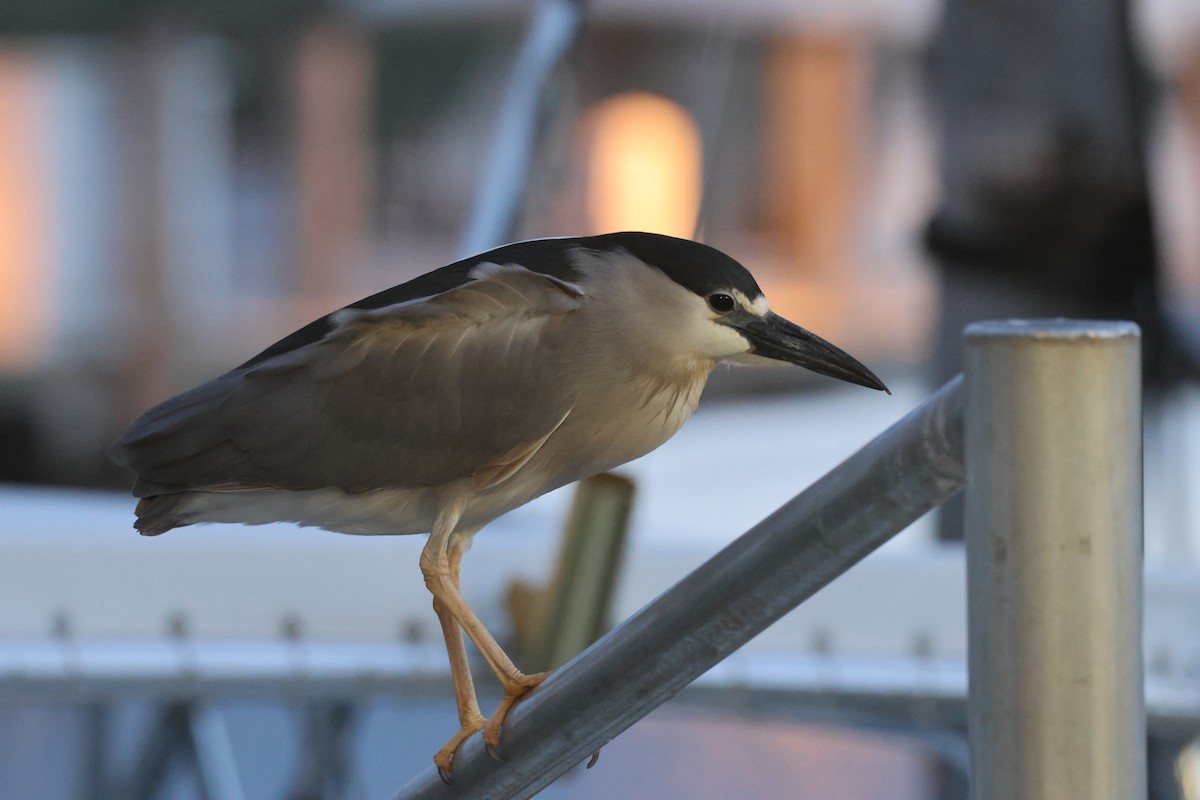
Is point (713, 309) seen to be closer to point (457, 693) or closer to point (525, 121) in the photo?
point (457, 693)

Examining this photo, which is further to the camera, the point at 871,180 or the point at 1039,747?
the point at 871,180

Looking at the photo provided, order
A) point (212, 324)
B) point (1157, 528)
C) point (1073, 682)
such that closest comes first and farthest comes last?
point (1073, 682) → point (1157, 528) → point (212, 324)

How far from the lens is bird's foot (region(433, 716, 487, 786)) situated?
460 mm

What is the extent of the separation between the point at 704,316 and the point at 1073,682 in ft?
0.52

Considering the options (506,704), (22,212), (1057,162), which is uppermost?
(1057,162)

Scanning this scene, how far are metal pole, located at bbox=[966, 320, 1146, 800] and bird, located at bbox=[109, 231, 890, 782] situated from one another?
12 cm

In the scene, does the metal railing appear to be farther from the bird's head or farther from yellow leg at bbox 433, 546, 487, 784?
yellow leg at bbox 433, 546, 487, 784

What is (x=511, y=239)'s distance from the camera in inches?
35.6

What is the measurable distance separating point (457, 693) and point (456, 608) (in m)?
0.04

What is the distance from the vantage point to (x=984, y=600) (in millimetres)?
313

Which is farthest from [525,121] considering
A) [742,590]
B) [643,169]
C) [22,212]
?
[22,212]

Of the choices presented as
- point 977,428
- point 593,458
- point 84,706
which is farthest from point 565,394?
point 84,706

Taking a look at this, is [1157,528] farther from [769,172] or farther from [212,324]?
[212,324]

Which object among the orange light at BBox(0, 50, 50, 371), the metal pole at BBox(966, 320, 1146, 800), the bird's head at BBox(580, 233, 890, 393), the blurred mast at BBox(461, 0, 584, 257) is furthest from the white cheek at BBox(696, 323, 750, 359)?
the orange light at BBox(0, 50, 50, 371)
